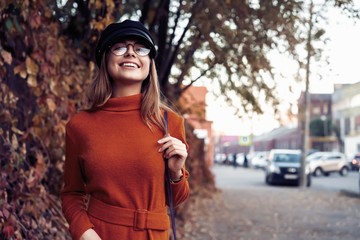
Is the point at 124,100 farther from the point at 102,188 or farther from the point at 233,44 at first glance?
the point at 233,44

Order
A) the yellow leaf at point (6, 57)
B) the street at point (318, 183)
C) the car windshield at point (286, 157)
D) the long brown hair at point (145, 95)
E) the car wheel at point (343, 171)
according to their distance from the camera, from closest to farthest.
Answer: the long brown hair at point (145, 95), the yellow leaf at point (6, 57), the street at point (318, 183), the car windshield at point (286, 157), the car wheel at point (343, 171)

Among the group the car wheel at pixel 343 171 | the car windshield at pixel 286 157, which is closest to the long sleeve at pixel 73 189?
the car windshield at pixel 286 157

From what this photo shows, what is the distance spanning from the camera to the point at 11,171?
176 inches

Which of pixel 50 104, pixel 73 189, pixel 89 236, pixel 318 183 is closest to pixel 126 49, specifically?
pixel 73 189

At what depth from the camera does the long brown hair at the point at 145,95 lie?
2.13m

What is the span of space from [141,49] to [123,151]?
1.45 feet

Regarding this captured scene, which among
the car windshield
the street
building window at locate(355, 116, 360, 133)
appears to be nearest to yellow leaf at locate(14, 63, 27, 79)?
the street

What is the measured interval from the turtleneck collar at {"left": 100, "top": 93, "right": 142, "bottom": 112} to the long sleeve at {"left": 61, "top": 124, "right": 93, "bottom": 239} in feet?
0.64

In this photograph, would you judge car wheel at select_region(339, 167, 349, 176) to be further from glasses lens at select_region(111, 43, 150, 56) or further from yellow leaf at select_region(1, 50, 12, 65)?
glasses lens at select_region(111, 43, 150, 56)

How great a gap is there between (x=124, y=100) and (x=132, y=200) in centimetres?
40

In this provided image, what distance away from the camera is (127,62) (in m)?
2.19

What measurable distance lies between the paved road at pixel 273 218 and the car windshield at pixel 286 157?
7.47 meters

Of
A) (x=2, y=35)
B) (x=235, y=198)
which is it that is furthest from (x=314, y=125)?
(x=2, y=35)

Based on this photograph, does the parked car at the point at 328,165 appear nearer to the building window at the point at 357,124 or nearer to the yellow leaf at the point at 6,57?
the building window at the point at 357,124
